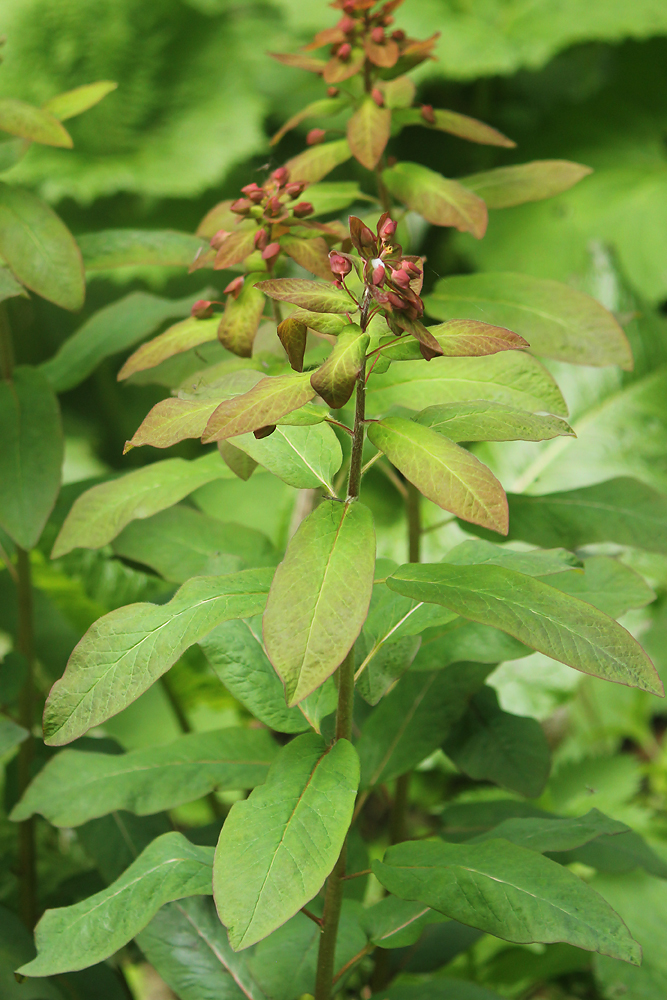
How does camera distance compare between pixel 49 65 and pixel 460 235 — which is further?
pixel 49 65

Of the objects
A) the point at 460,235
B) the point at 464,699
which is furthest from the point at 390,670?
the point at 460,235

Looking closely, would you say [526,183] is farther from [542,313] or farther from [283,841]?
[283,841]

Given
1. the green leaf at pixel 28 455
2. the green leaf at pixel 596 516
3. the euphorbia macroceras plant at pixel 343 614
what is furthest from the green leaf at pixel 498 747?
the green leaf at pixel 28 455

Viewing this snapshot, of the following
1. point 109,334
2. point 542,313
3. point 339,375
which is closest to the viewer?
point 339,375

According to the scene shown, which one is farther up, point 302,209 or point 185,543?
point 302,209

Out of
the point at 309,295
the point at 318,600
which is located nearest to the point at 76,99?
the point at 309,295

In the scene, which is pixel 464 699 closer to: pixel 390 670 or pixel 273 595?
pixel 390 670

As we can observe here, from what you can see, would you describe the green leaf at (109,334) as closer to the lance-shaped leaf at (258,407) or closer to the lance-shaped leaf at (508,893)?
the lance-shaped leaf at (258,407)

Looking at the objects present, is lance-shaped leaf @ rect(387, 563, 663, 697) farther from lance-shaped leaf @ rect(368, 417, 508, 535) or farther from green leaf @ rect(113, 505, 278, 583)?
green leaf @ rect(113, 505, 278, 583)
